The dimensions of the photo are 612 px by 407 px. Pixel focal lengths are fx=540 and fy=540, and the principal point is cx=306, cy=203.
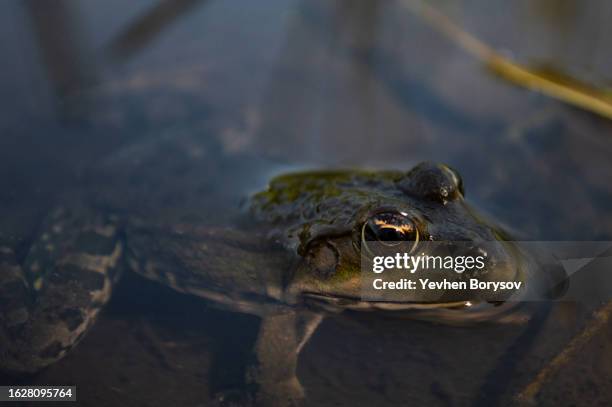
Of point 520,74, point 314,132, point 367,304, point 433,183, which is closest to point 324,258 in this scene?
point 367,304

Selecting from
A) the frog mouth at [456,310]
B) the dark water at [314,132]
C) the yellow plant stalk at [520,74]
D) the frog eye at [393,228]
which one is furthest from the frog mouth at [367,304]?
the yellow plant stalk at [520,74]

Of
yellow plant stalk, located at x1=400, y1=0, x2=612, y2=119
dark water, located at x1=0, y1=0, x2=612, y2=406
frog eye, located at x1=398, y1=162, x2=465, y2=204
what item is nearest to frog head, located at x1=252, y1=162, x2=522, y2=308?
frog eye, located at x1=398, y1=162, x2=465, y2=204

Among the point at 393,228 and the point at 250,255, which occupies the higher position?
the point at 393,228

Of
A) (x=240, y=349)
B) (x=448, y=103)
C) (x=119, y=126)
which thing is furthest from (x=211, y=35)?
(x=240, y=349)

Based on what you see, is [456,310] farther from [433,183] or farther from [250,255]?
[250,255]

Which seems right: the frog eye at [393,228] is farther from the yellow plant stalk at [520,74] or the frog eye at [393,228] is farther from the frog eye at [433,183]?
the yellow plant stalk at [520,74]

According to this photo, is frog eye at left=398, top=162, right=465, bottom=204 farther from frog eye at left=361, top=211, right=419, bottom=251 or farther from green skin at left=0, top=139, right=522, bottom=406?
frog eye at left=361, top=211, right=419, bottom=251

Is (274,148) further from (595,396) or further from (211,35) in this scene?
(595,396)
